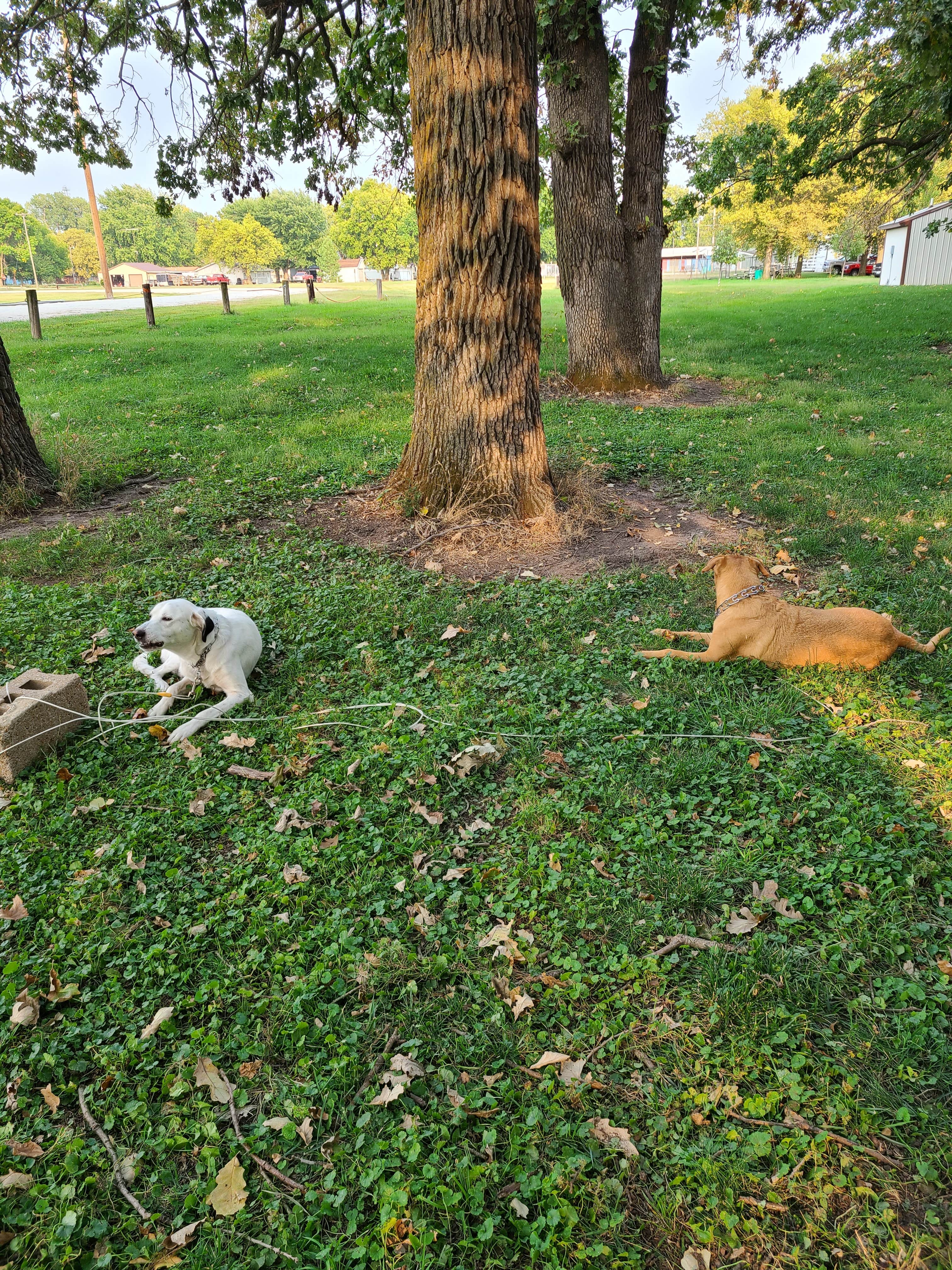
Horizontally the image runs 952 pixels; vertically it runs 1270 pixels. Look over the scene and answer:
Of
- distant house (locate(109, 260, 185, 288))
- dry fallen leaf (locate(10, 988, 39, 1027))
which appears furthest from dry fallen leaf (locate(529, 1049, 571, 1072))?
distant house (locate(109, 260, 185, 288))

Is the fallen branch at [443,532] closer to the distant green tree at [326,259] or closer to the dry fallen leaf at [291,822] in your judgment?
the dry fallen leaf at [291,822]

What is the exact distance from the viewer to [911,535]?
611cm

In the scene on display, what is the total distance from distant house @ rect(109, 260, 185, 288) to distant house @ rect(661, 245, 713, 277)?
223ft

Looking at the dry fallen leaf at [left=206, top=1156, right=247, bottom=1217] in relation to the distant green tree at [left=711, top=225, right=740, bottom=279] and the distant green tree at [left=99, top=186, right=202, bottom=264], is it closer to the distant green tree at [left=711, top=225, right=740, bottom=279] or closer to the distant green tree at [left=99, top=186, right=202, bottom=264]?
the distant green tree at [left=711, top=225, right=740, bottom=279]

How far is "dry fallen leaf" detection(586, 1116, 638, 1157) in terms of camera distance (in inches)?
85.0

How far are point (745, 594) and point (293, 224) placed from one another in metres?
123

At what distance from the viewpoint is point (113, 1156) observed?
7.31ft

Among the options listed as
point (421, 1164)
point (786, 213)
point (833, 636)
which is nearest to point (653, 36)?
point (833, 636)

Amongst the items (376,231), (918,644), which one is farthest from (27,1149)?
Answer: (376,231)

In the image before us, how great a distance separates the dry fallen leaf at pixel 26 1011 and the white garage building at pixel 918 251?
138ft

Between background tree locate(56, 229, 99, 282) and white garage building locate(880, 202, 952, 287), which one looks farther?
background tree locate(56, 229, 99, 282)

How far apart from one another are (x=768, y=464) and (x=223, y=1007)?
24.6ft

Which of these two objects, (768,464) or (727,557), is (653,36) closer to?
(768,464)

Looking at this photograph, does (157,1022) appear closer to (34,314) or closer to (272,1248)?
(272,1248)
